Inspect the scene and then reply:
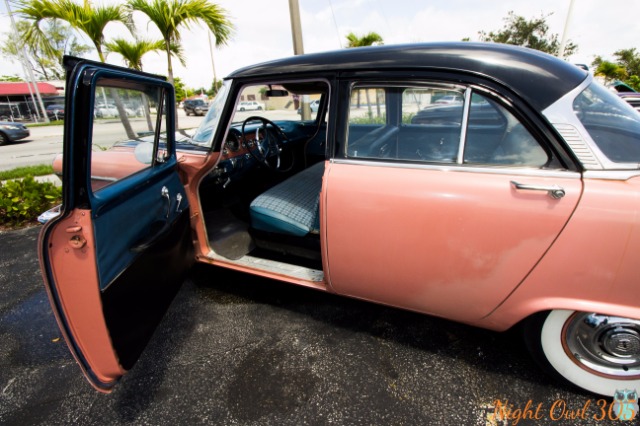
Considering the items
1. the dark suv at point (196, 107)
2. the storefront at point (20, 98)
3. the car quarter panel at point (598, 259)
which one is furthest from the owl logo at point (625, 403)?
the dark suv at point (196, 107)

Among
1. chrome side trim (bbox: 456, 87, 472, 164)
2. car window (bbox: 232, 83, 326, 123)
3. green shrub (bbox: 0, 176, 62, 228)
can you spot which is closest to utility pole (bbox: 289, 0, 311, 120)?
car window (bbox: 232, 83, 326, 123)

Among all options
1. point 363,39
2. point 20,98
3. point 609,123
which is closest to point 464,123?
point 609,123

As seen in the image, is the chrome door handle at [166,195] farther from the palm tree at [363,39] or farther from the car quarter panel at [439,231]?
the palm tree at [363,39]

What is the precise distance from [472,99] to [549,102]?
303 mm

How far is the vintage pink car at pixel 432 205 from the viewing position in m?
1.30

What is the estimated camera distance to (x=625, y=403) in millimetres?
1562

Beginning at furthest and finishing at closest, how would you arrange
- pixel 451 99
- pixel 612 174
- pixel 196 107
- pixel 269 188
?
pixel 196 107
pixel 269 188
pixel 451 99
pixel 612 174

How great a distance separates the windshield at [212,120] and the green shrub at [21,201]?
3194 millimetres

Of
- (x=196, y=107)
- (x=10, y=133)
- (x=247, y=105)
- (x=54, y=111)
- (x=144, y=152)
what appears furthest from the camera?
(x=196, y=107)

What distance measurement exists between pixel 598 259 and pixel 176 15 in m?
6.34

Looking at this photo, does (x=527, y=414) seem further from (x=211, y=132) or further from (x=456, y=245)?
(x=211, y=132)

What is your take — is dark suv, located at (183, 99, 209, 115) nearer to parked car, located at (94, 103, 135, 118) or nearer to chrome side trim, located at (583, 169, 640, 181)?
parked car, located at (94, 103, 135, 118)

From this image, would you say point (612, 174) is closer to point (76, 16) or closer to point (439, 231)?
point (439, 231)

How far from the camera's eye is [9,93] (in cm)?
2878
